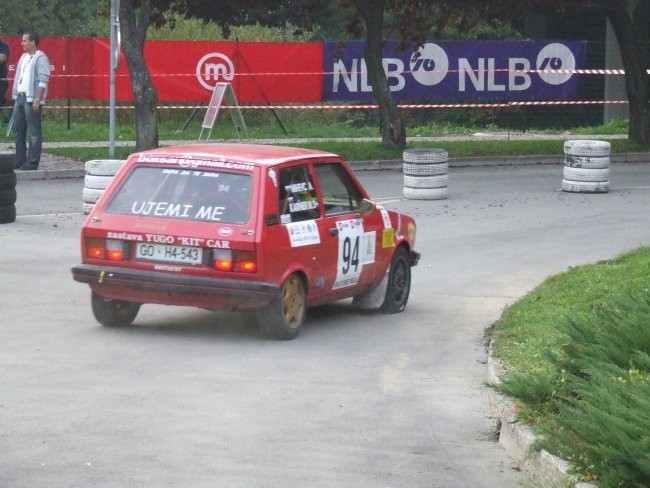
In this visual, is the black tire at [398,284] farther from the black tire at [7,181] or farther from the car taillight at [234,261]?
the black tire at [7,181]

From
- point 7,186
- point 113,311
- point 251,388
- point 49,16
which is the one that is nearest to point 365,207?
point 113,311

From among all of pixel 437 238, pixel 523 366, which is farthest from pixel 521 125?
pixel 523 366

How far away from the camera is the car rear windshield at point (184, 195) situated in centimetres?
1068

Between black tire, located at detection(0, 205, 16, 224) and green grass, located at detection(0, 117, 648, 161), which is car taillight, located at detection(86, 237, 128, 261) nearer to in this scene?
black tire, located at detection(0, 205, 16, 224)

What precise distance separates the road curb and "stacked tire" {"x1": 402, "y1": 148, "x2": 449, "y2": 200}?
12.0 m

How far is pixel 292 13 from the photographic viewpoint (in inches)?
1158

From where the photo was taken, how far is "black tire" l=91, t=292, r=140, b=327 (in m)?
11.1

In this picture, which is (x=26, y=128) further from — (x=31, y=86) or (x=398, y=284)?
(x=398, y=284)

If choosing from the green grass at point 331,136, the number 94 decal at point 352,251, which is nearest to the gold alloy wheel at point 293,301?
the number 94 decal at point 352,251

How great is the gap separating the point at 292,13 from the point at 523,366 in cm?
2104

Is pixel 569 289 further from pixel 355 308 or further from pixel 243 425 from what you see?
pixel 243 425

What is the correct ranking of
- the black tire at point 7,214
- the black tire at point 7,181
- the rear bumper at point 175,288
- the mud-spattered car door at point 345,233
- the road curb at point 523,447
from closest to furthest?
the road curb at point 523,447 → the rear bumper at point 175,288 → the mud-spattered car door at point 345,233 → the black tire at point 7,181 → the black tire at point 7,214

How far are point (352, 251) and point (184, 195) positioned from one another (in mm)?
1619

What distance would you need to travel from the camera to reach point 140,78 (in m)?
25.5
